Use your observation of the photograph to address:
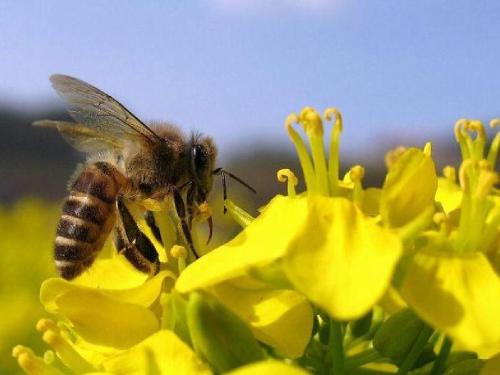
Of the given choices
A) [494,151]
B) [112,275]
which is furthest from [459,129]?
[112,275]

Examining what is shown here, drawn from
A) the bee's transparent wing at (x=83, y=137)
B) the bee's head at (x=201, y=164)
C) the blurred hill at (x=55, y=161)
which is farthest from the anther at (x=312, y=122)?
the blurred hill at (x=55, y=161)

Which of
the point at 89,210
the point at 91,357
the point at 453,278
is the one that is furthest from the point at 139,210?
the point at 453,278

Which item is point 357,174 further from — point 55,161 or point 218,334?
point 55,161

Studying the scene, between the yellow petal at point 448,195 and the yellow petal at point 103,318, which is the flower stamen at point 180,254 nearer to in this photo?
the yellow petal at point 103,318

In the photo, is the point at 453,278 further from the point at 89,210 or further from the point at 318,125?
the point at 89,210

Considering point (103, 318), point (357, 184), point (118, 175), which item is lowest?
point (103, 318)

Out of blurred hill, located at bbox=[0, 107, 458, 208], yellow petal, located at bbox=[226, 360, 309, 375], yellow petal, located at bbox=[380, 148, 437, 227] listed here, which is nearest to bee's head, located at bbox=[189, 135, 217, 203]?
yellow petal, located at bbox=[380, 148, 437, 227]
